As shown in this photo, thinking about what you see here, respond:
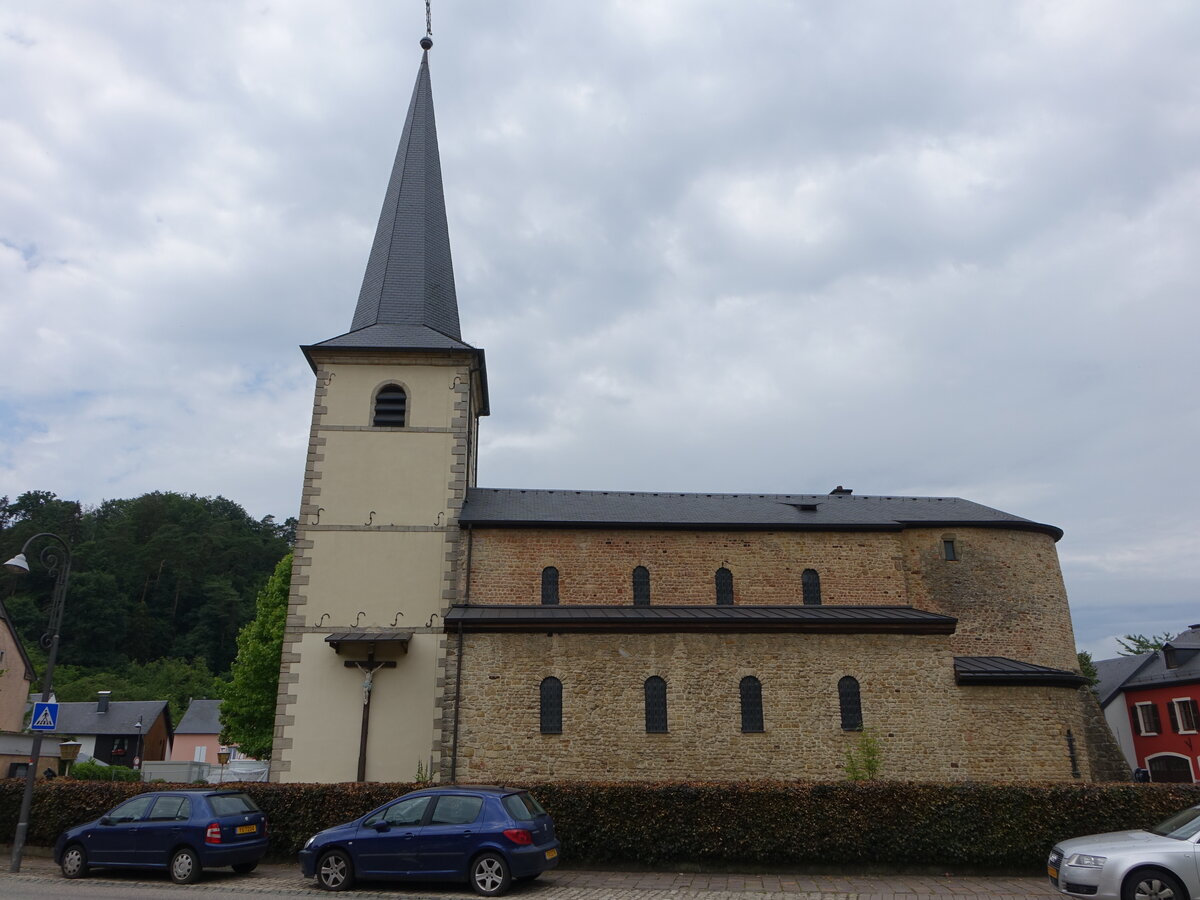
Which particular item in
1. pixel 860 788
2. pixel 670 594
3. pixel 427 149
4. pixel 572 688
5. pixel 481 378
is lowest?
pixel 860 788

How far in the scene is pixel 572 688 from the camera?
57.3ft

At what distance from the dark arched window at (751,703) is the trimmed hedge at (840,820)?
4.62 m

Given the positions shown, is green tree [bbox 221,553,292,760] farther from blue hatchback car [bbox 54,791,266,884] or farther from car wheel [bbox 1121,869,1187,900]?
car wheel [bbox 1121,869,1187,900]

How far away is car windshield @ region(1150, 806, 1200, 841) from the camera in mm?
9516

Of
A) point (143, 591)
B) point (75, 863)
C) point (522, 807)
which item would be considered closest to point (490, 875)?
point (522, 807)

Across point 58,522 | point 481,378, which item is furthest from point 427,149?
point 58,522

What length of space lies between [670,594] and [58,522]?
79331 mm

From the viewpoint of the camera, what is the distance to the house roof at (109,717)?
47.5 metres

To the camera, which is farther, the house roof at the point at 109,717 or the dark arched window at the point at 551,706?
the house roof at the point at 109,717

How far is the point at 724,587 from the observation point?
66.9ft

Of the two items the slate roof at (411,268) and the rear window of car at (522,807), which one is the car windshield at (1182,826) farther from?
the slate roof at (411,268)

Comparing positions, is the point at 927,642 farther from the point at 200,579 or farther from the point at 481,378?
Answer: the point at 200,579

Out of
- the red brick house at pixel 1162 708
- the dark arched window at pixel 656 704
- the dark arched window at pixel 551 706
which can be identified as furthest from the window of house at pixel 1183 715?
the dark arched window at pixel 551 706

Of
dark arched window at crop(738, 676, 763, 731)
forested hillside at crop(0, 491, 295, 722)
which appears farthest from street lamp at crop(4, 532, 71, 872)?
forested hillside at crop(0, 491, 295, 722)
